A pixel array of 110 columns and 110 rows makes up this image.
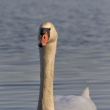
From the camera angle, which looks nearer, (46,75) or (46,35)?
(46,35)

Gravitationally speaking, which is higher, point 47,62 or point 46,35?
point 46,35

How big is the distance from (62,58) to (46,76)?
8249 mm

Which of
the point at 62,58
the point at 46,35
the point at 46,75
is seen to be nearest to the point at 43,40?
the point at 46,35

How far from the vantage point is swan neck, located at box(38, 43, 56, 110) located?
7.25m

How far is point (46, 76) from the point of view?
7453 millimetres

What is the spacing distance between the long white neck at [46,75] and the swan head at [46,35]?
9 cm

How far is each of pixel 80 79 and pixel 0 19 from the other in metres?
17.5

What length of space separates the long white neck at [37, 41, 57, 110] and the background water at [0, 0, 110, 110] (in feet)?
9.24

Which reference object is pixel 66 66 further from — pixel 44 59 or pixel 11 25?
pixel 11 25

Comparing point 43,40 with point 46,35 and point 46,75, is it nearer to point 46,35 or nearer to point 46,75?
point 46,35

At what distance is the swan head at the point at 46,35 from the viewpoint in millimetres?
6825

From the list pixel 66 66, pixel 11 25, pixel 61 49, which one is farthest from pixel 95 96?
pixel 11 25

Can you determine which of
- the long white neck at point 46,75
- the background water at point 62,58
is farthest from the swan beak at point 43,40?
the background water at point 62,58

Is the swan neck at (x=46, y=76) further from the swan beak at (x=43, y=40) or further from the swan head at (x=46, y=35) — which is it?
the swan beak at (x=43, y=40)
